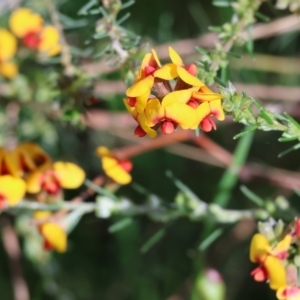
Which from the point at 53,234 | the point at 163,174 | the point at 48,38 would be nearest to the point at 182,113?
the point at 53,234

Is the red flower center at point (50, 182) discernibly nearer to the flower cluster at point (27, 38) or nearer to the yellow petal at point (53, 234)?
the yellow petal at point (53, 234)

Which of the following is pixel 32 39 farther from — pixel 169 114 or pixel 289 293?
pixel 289 293

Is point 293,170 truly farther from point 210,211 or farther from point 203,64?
point 203,64

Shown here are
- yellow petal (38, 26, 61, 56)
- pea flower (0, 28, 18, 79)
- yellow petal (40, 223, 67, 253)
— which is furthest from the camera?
pea flower (0, 28, 18, 79)

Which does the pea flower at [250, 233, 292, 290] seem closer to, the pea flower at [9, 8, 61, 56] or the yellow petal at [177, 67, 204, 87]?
the yellow petal at [177, 67, 204, 87]

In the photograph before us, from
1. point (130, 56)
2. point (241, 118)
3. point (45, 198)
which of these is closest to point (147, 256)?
point (45, 198)

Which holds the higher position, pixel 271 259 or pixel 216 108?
pixel 216 108

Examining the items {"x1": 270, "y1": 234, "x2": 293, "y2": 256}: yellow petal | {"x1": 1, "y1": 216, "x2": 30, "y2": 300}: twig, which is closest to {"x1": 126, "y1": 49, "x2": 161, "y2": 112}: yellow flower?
{"x1": 270, "y1": 234, "x2": 293, "y2": 256}: yellow petal
